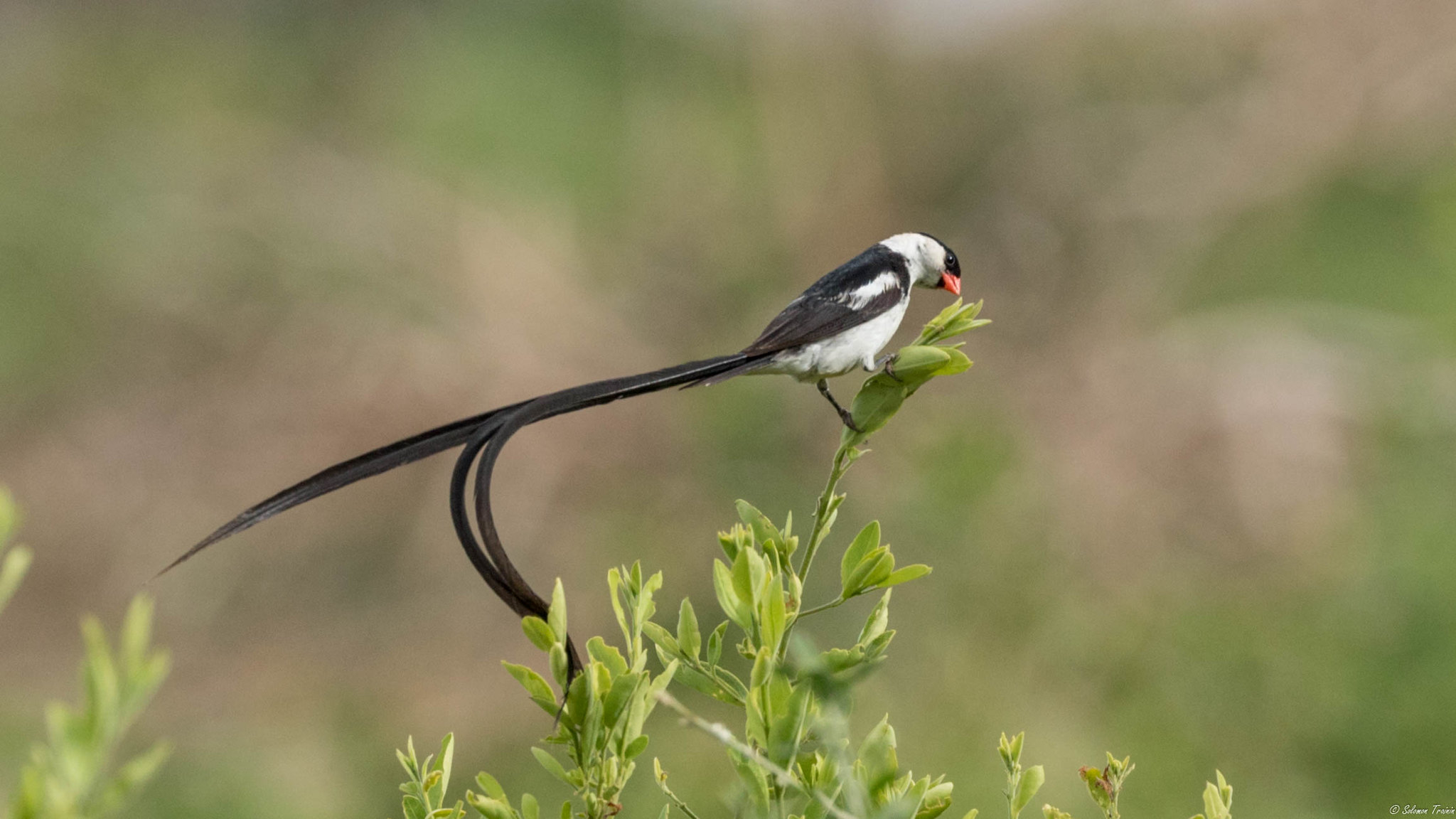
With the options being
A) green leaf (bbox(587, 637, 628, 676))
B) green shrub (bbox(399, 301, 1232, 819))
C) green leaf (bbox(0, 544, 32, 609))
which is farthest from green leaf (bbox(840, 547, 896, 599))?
green leaf (bbox(0, 544, 32, 609))

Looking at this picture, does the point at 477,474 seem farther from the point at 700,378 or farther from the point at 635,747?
the point at 700,378

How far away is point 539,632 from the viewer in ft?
2.82

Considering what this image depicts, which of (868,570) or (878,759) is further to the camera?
(868,570)

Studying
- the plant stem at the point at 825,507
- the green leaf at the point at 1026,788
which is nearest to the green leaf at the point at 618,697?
the plant stem at the point at 825,507

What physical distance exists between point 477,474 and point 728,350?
5.77 m

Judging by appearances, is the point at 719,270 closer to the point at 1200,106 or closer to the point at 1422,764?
the point at 1200,106

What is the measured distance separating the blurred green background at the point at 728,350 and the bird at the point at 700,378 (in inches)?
82.5

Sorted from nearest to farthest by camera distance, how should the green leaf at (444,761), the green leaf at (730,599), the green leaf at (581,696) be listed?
the green leaf at (581,696)
the green leaf at (730,599)
the green leaf at (444,761)

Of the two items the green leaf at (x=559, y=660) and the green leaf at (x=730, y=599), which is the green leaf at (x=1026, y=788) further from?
the green leaf at (x=559, y=660)

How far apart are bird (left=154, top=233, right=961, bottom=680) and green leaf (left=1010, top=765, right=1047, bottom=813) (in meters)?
0.40

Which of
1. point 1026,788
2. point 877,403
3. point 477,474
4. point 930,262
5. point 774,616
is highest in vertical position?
point 930,262

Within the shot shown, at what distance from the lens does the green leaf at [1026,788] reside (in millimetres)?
1119

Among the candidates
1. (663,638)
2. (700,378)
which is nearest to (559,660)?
(663,638)

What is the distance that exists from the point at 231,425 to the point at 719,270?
3.26 m
